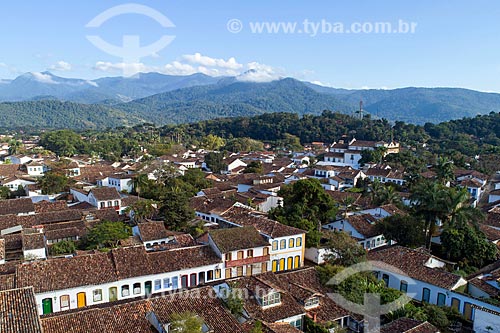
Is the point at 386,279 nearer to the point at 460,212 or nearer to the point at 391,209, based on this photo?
the point at 460,212

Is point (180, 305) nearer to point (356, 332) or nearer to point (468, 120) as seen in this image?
point (356, 332)

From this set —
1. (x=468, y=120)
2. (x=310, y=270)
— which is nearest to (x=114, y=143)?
(x=310, y=270)

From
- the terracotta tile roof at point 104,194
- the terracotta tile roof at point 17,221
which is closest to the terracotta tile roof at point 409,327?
the terracotta tile roof at point 17,221

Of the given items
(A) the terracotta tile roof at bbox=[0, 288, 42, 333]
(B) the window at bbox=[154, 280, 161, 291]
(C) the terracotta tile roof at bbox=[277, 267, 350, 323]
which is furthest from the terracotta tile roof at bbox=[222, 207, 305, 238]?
(A) the terracotta tile roof at bbox=[0, 288, 42, 333]

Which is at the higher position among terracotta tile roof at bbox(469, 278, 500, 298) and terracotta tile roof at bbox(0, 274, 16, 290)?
terracotta tile roof at bbox(0, 274, 16, 290)

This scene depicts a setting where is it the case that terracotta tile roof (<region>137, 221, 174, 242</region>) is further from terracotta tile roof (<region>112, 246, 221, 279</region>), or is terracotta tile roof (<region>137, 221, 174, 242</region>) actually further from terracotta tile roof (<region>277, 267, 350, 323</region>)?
terracotta tile roof (<region>277, 267, 350, 323</region>)

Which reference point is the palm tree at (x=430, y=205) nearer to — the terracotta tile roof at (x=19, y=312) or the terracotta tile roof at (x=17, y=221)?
the terracotta tile roof at (x=19, y=312)

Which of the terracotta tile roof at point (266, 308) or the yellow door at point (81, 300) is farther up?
the terracotta tile roof at point (266, 308)
